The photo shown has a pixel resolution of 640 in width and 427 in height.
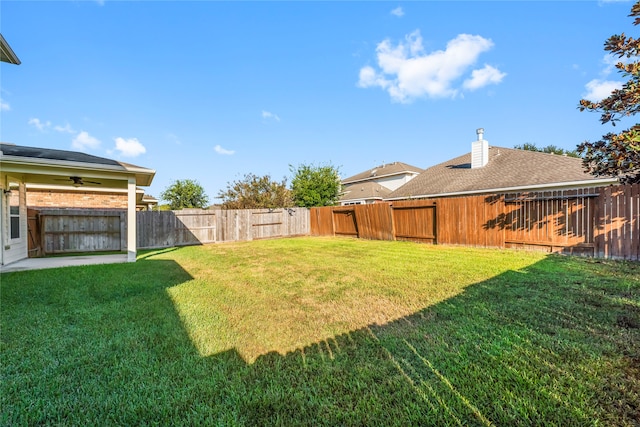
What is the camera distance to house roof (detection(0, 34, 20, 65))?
18.0 ft

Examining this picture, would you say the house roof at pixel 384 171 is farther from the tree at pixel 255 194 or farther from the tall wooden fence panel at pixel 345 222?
the tall wooden fence panel at pixel 345 222

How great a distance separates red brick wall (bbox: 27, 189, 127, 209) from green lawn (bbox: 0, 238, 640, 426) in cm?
1142

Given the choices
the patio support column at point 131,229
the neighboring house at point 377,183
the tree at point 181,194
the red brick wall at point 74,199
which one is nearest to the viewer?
the patio support column at point 131,229

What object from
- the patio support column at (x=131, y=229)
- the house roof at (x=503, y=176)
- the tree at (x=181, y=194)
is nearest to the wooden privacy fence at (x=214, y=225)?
the patio support column at (x=131, y=229)

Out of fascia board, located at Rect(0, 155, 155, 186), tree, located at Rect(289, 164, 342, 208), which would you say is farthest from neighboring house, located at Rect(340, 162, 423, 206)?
fascia board, located at Rect(0, 155, 155, 186)

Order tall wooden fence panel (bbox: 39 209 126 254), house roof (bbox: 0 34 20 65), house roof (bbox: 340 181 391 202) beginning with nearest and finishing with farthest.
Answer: house roof (bbox: 0 34 20 65), tall wooden fence panel (bbox: 39 209 126 254), house roof (bbox: 340 181 391 202)

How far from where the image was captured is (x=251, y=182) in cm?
1809

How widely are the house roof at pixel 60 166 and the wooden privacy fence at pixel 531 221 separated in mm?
9483

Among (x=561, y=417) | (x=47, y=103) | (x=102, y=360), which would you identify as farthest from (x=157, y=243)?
(x=561, y=417)

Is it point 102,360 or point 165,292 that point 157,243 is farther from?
point 102,360

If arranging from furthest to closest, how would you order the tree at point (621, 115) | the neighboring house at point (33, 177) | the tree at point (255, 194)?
the tree at point (255, 194) < the neighboring house at point (33, 177) < the tree at point (621, 115)

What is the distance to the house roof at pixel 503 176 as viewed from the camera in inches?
451

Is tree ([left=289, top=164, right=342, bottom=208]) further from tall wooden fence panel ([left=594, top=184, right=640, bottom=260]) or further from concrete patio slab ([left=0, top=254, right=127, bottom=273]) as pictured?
tall wooden fence panel ([left=594, top=184, right=640, bottom=260])

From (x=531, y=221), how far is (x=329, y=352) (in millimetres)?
8236
